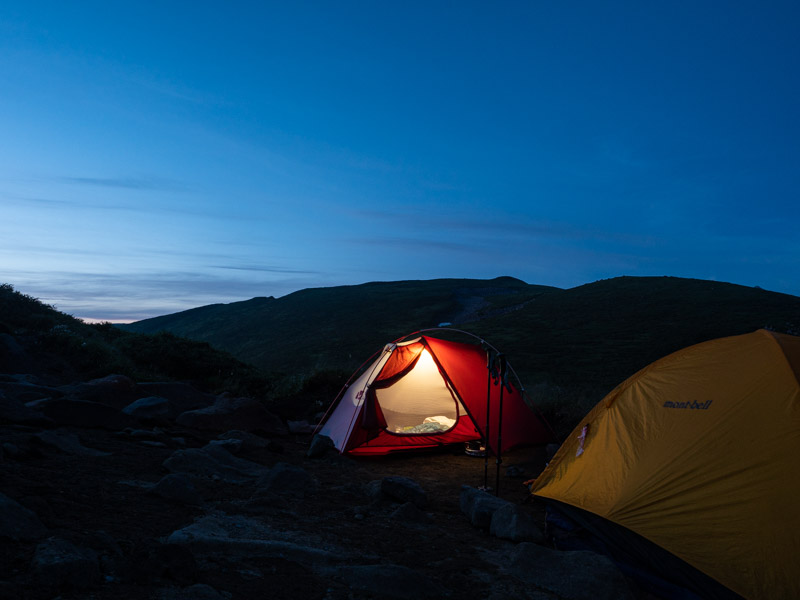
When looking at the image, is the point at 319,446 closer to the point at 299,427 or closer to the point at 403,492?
the point at 299,427

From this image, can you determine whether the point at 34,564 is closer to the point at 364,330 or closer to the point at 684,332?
the point at 684,332

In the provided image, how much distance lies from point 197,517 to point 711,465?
5.01m

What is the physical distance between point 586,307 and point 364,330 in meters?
22.8

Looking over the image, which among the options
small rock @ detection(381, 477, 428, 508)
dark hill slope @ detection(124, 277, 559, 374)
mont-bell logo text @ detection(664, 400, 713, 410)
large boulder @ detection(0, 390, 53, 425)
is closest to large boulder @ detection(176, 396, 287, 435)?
large boulder @ detection(0, 390, 53, 425)

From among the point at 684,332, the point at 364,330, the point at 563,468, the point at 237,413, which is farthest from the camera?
the point at 364,330

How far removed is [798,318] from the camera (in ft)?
139

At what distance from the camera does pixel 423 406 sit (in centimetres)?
1245

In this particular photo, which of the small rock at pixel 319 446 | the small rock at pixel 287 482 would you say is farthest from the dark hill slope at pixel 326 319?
the small rock at pixel 287 482

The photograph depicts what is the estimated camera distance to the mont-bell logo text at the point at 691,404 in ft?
19.7

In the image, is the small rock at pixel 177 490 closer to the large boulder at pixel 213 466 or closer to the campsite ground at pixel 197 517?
the campsite ground at pixel 197 517

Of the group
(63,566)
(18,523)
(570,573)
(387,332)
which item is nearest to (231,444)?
(18,523)

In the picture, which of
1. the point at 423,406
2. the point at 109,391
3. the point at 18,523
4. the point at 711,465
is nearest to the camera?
Answer: the point at 18,523

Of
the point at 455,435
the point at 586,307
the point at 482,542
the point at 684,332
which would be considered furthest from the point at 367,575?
the point at 586,307

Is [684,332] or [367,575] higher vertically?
[684,332]
